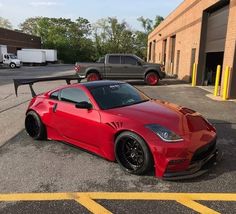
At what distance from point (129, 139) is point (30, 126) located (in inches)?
116

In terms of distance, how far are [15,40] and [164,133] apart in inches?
2367

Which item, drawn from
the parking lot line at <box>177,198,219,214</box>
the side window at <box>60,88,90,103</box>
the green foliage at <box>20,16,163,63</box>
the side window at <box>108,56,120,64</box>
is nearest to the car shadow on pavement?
the parking lot line at <box>177,198,219,214</box>

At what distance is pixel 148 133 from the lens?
4.60m

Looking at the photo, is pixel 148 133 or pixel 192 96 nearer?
pixel 148 133

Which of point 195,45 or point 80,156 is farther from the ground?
point 195,45

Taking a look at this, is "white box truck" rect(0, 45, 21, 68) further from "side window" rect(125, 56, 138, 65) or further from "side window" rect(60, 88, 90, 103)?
"side window" rect(60, 88, 90, 103)

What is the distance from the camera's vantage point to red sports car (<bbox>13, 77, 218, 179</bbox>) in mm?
4457

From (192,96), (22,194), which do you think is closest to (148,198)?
(22,194)

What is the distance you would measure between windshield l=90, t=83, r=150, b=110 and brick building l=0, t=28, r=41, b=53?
51.6 meters

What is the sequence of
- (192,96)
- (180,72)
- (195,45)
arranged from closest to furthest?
(192,96) < (195,45) < (180,72)

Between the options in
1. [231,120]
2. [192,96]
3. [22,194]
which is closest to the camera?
[22,194]

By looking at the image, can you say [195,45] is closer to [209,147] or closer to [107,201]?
[209,147]

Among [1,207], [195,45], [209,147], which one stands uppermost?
[195,45]

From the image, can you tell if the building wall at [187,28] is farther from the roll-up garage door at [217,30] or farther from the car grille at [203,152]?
the car grille at [203,152]
